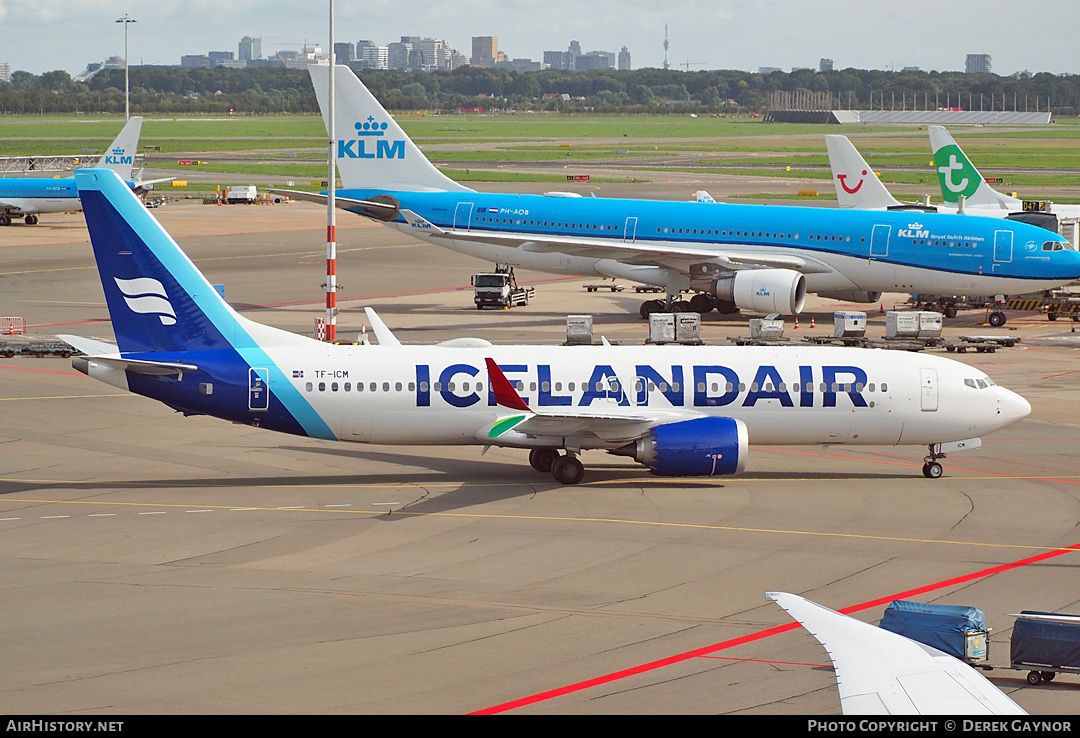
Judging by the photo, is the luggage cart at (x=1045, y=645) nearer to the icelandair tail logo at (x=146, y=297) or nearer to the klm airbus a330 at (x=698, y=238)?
the icelandair tail logo at (x=146, y=297)

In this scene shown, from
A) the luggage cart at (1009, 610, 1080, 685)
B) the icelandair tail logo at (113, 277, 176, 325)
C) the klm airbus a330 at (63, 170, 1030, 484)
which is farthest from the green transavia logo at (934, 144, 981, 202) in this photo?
the luggage cart at (1009, 610, 1080, 685)

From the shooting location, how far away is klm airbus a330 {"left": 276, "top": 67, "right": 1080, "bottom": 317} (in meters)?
61.4

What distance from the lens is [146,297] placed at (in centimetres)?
3438

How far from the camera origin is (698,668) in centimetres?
2183

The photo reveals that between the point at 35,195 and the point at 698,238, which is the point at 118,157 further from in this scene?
the point at 698,238

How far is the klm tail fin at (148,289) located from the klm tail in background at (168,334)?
0.08ft

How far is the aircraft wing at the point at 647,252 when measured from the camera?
6291 centimetres

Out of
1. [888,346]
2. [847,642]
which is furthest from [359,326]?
[847,642]

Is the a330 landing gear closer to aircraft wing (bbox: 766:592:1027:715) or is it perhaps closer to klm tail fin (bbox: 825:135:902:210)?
aircraft wing (bbox: 766:592:1027:715)

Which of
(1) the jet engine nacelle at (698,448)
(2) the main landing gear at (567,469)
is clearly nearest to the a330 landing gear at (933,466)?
(1) the jet engine nacelle at (698,448)

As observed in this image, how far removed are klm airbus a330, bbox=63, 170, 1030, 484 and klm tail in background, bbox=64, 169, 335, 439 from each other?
0.12 ft

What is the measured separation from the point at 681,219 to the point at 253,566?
1593 inches

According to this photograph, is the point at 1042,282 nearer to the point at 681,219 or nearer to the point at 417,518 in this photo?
the point at 681,219

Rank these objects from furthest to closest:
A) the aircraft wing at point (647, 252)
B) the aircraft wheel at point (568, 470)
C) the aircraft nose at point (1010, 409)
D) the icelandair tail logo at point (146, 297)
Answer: the aircraft wing at point (647, 252), the aircraft nose at point (1010, 409), the aircraft wheel at point (568, 470), the icelandair tail logo at point (146, 297)
